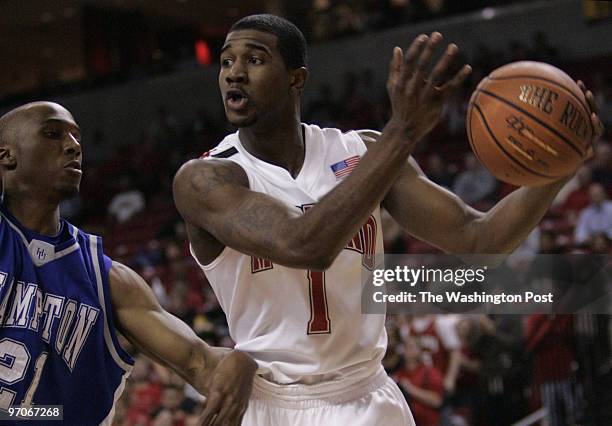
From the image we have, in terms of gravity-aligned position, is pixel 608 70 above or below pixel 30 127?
above

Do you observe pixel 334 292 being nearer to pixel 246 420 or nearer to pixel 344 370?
pixel 344 370

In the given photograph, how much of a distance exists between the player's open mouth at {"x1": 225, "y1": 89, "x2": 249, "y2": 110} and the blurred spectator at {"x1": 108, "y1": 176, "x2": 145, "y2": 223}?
11064 mm

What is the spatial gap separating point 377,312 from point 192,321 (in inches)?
225

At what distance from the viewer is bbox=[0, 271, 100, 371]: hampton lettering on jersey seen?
3.17m

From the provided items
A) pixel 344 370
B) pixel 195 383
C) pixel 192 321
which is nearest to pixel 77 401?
pixel 195 383

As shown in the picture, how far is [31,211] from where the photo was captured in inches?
133

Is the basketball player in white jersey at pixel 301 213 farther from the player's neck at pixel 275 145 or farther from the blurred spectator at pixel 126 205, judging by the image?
the blurred spectator at pixel 126 205

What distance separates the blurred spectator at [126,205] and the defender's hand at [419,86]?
38.6ft

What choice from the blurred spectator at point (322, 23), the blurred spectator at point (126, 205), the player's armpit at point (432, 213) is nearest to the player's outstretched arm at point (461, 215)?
the player's armpit at point (432, 213)

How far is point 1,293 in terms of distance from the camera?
3.15 m

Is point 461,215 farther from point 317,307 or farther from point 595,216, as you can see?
point 595,216

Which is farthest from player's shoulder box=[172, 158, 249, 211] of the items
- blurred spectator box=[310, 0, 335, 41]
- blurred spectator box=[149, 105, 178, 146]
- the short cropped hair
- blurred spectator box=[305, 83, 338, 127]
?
blurred spectator box=[149, 105, 178, 146]

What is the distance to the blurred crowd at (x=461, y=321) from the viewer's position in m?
6.16

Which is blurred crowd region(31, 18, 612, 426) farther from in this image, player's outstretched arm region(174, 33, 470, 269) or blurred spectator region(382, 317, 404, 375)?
player's outstretched arm region(174, 33, 470, 269)
